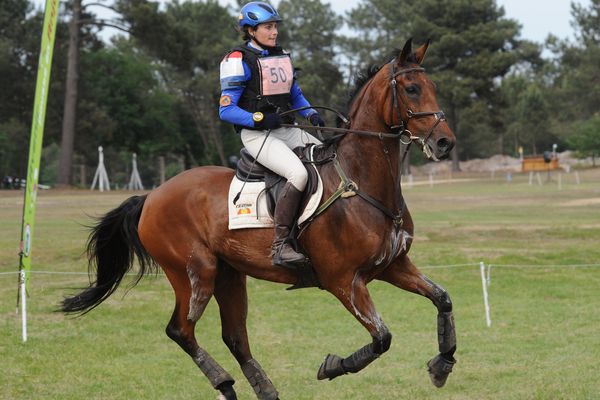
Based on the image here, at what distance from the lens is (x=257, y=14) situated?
7.43m

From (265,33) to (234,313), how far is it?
2.77 m

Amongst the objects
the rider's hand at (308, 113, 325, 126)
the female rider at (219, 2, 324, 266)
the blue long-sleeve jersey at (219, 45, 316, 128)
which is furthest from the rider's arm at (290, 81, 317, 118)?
the blue long-sleeve jersey at (219, 45, 316, 128)

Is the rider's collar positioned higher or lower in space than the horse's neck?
higher

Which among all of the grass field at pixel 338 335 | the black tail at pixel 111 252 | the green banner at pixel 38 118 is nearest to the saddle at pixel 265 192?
the black tail at pixel 111 252

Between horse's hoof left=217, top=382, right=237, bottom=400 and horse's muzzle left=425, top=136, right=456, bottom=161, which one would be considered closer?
horse's muzzle left=425, top=136, right=456, bottom=161

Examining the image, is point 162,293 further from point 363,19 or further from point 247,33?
point 363,19

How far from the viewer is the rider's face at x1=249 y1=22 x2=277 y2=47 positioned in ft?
24.5

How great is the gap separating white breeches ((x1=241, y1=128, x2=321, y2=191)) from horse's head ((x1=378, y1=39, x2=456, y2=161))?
2.91ft

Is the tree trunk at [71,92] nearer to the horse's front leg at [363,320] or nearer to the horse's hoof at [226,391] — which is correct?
the horse's hoof at [226,391]

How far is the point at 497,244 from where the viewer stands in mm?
24625

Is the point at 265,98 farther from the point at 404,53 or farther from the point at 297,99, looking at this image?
the point at 404,53

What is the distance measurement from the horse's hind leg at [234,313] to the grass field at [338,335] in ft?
3.28

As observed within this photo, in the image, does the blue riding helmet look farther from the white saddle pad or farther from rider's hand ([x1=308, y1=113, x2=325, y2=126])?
the white saddle pad

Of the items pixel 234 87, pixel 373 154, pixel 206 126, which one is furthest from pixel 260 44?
→ pixel 206 126
